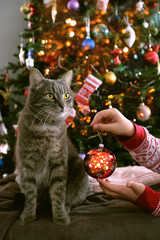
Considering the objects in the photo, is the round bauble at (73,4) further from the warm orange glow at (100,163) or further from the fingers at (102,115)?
the warm orange glow at (100,163)

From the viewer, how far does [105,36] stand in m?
1.84

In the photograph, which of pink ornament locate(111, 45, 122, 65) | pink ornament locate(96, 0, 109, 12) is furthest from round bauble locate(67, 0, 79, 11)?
pink ornament locate(111, 45, 122, 65)

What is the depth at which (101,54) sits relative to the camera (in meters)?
1.92

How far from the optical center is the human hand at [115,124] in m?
0.75

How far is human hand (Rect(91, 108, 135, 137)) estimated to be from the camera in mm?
752

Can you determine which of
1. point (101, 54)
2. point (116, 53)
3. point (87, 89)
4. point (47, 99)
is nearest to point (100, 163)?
point (47, 99)

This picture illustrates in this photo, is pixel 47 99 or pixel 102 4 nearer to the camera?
pixel 47 99

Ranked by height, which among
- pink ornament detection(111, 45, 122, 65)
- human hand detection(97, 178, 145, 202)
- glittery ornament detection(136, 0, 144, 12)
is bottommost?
human hand detection(97, 178, 145, 202)

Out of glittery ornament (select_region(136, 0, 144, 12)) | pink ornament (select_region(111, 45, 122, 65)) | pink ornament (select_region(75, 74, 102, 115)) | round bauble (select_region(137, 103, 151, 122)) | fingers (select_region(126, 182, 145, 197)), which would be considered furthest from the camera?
glittery ornament (select_region(136, 0, 144, 12))

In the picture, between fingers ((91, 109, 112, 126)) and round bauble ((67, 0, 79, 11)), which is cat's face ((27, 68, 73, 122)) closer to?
fingers ((91, 109, 112, 126))

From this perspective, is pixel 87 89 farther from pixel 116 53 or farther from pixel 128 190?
pixel 128 190

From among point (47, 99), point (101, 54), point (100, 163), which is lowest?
point (100, 163)

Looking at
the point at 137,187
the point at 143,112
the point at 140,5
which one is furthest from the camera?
the point at 140,5

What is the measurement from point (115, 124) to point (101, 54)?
133cm
